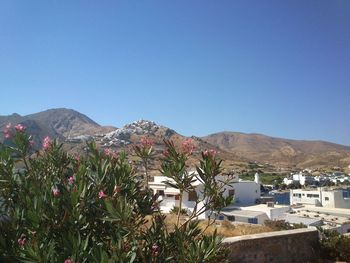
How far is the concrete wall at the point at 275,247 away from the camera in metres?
8.50

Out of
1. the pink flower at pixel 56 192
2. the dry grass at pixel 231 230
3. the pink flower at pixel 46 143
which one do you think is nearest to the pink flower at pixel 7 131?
the pink flower at pixel 46 143

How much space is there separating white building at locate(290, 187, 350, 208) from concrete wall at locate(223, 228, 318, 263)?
59.5 meters

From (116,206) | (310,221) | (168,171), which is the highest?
(168,171)

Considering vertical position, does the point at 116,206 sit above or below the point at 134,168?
below

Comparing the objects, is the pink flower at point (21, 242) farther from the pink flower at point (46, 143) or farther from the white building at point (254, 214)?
the white building at point (254, 214)

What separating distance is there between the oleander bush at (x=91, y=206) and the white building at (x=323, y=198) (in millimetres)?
66015

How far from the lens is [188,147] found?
4930 millimetres

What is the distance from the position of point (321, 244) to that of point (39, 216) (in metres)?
8.85

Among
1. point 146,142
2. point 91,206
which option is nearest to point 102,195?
point 91,206

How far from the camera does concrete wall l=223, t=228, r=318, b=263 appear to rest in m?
8.50

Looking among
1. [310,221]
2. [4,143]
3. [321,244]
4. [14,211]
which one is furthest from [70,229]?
[310,221]

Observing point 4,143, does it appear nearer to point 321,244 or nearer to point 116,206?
point 116,206

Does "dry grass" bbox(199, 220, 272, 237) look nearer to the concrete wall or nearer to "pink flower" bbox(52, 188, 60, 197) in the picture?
the concrete wall

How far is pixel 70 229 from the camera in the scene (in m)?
4.25
